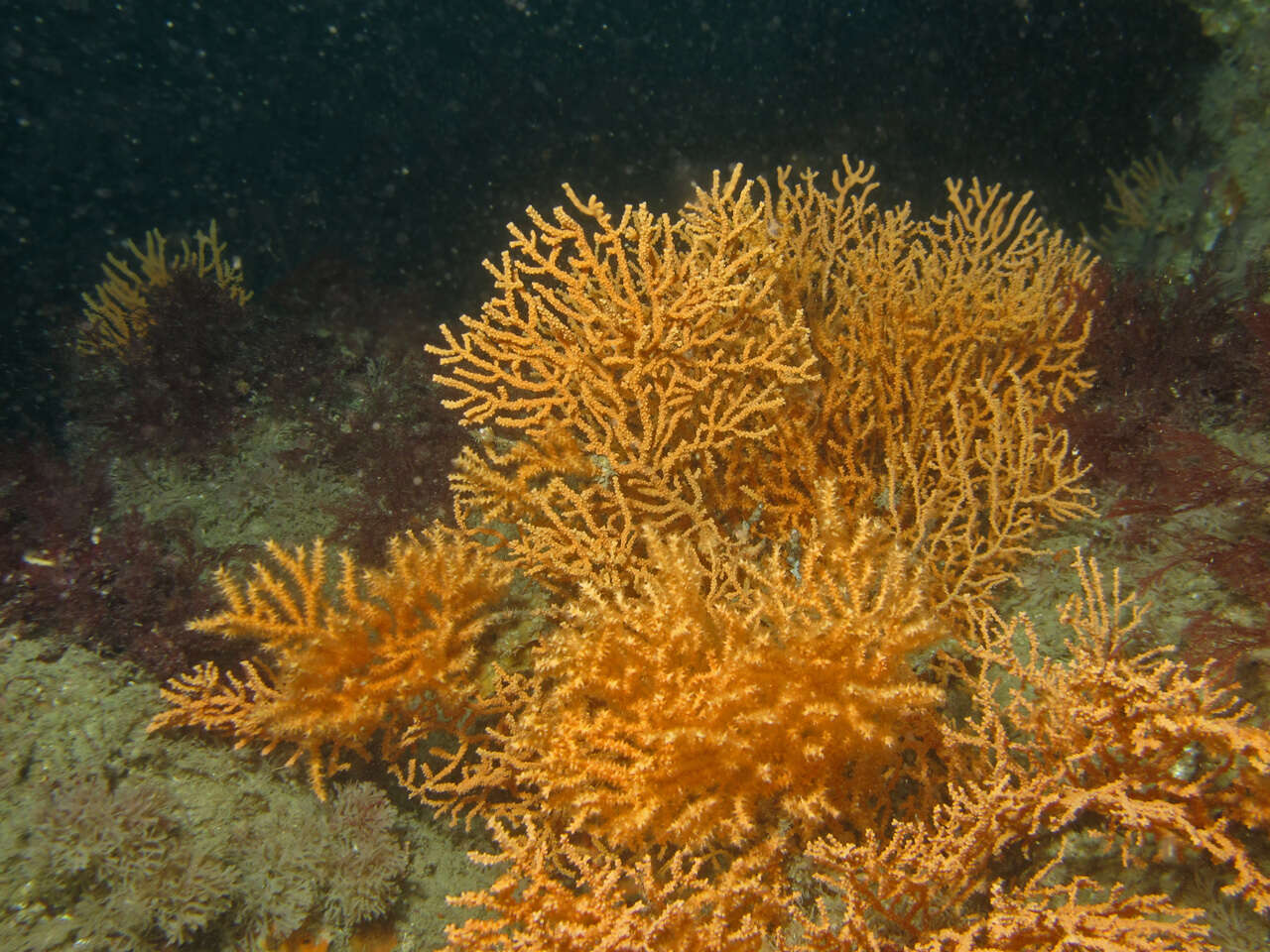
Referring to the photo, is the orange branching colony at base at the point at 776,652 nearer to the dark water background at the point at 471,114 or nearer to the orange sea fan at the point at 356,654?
the orange sea fan at the point at 356,654

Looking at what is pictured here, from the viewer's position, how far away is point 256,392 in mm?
Answer: 5680

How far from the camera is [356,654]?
122 inches

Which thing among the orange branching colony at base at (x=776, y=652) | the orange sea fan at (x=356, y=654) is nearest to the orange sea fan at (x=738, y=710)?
the orange branching colony at base at (x=776, y=652)

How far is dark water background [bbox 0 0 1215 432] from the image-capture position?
10914 mm

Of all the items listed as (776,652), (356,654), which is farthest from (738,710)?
(356,654)

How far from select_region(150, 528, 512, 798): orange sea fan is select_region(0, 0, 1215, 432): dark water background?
16.3ft

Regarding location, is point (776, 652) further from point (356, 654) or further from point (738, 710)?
point (356, 654)

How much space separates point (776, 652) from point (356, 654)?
6.44 ft

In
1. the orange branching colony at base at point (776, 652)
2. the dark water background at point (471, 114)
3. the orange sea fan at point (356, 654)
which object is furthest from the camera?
the dark water background at point (471, 114)

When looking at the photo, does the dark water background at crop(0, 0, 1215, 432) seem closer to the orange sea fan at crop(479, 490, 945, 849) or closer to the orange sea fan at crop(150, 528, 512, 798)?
the orange sea fan at crop(150, 528, 512, 798)

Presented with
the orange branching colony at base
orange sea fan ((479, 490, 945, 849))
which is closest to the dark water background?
the orange branching colony at base

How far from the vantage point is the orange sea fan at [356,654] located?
2.99 m

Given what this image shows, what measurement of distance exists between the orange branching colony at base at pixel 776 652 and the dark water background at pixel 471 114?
4.86m

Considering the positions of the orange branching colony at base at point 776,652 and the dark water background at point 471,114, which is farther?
the dark water background at point 471,114
